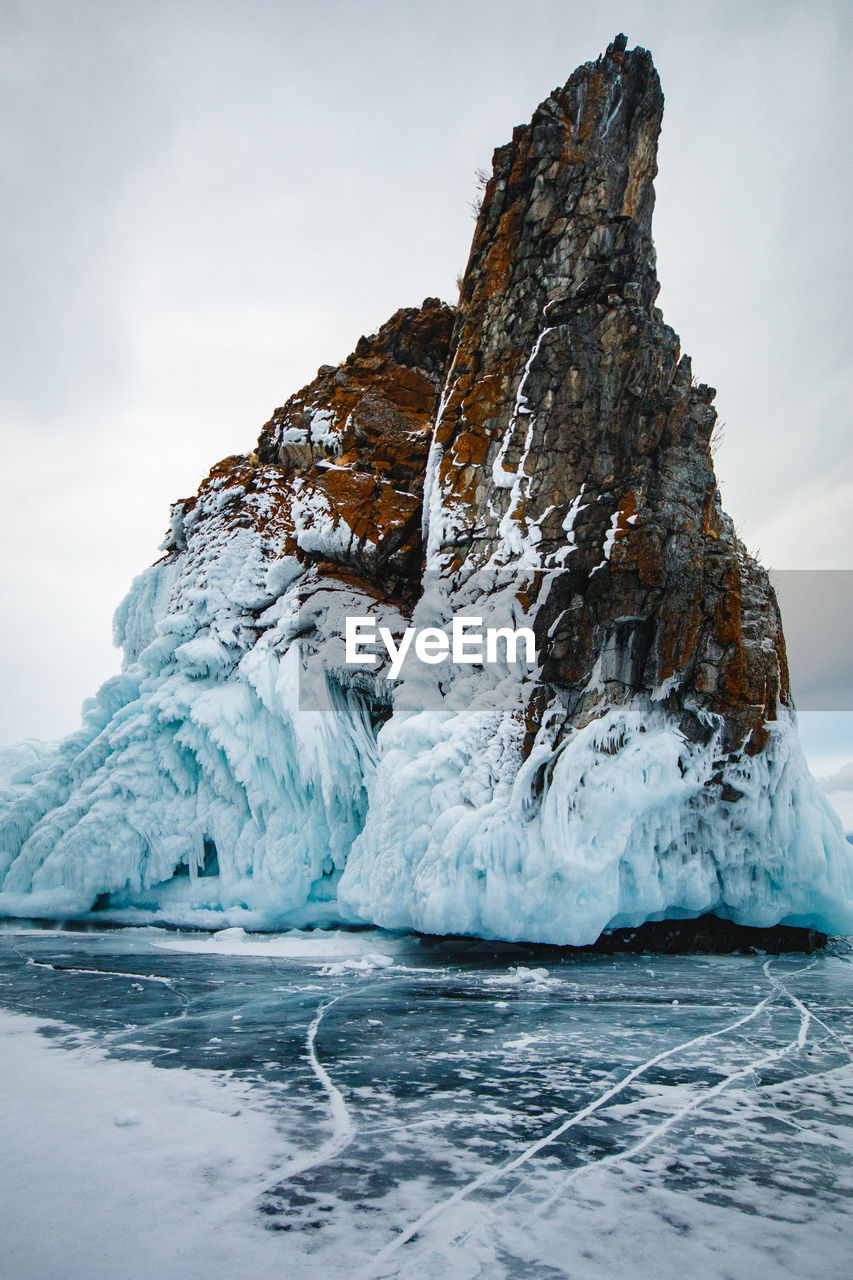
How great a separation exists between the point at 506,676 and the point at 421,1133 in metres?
6.56

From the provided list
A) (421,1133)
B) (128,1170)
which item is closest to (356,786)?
(421,1133)

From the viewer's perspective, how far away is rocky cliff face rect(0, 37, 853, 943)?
829cm

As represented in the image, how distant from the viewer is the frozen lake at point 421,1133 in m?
1.97

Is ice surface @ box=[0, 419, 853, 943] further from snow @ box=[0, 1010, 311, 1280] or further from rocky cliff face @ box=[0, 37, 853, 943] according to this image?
snow @ box=[0, 1010, 311, 1280]

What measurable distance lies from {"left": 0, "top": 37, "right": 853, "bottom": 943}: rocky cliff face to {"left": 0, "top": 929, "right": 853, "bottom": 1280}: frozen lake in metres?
2.60

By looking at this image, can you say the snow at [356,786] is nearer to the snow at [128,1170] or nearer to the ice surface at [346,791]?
the ice surface at [346,791]

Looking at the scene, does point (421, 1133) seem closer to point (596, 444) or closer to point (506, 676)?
point (506, 676)

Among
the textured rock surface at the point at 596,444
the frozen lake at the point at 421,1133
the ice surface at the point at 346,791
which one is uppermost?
the textured rock surface at the point at 596,444

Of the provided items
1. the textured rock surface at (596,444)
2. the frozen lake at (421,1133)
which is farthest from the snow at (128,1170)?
the textured rock surface at (596,444)

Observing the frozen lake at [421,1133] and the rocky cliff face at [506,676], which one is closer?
the frozen lake at [421,1133]

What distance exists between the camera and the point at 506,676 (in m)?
9.11

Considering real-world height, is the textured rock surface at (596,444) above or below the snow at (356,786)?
above

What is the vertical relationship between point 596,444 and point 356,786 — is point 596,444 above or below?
above

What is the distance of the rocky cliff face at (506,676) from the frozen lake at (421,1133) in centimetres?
260
